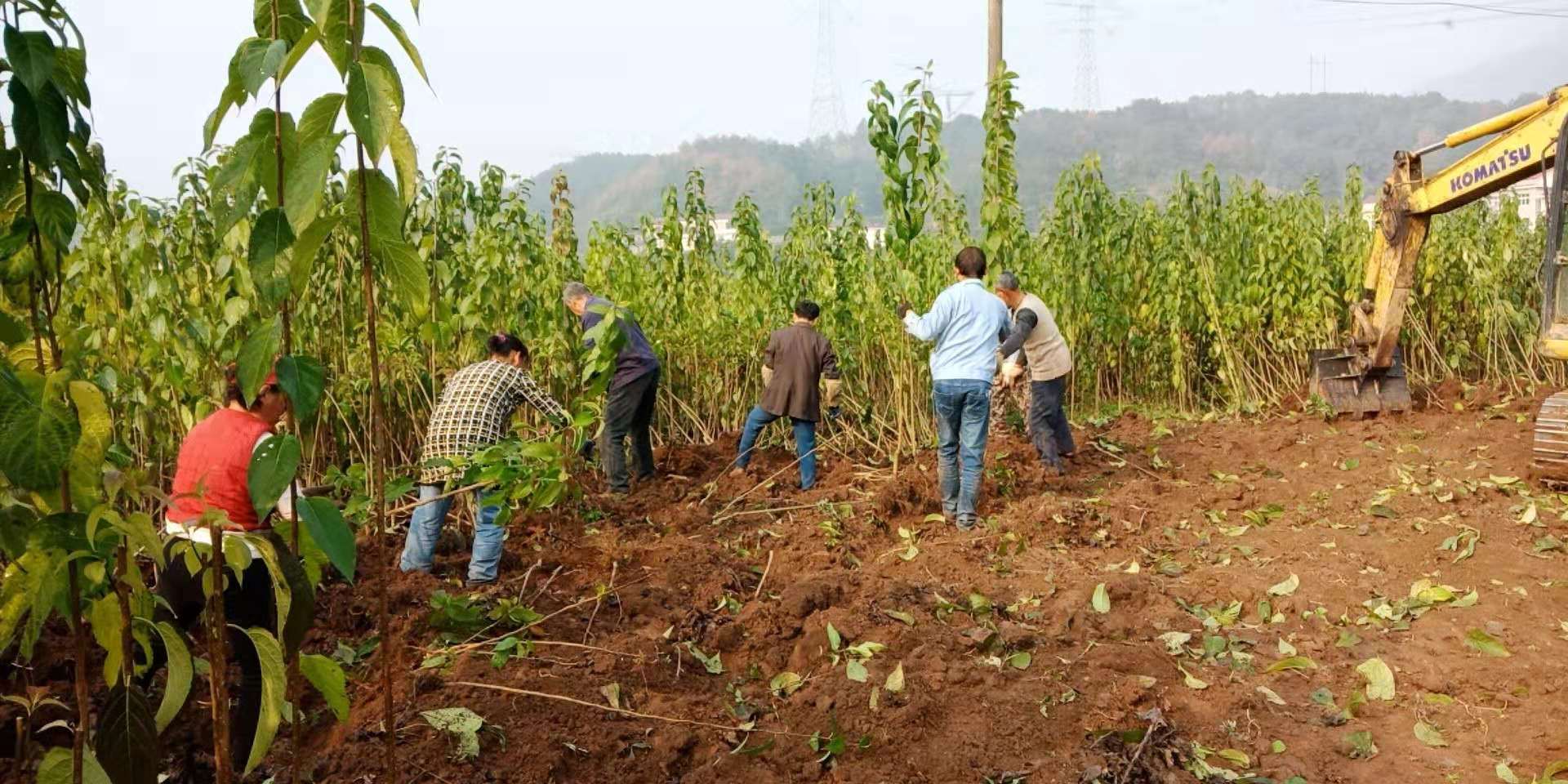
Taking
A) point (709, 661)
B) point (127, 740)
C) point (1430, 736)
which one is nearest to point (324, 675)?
point (127, 740)

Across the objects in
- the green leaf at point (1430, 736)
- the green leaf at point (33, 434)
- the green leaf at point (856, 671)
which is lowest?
the green leaf at point (1430, 736)

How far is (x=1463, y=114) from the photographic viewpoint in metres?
142

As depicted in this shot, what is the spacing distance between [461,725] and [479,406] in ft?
7.76

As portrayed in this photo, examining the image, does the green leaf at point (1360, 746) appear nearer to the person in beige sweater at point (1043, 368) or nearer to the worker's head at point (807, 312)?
the person in beige sweater at point (1043, 368)

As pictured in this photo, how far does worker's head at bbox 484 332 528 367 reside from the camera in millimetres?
6180

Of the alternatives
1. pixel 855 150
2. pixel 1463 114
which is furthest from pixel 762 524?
pixel 1463 114

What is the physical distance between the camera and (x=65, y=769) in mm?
1742

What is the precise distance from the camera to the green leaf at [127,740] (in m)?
1.75

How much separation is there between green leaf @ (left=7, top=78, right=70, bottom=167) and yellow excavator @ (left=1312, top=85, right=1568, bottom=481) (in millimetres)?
8594

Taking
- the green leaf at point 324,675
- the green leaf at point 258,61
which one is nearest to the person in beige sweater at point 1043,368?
the green leaf at point 324,675

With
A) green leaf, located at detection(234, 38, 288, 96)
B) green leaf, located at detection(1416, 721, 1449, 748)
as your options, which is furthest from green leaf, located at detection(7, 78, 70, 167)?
green leaf, located at detection(1416, 721, 1449, 748)

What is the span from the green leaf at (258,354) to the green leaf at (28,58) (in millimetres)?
516

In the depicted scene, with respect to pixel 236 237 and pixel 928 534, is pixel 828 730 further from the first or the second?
pixel 236 237

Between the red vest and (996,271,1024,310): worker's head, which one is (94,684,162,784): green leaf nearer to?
the red vest
